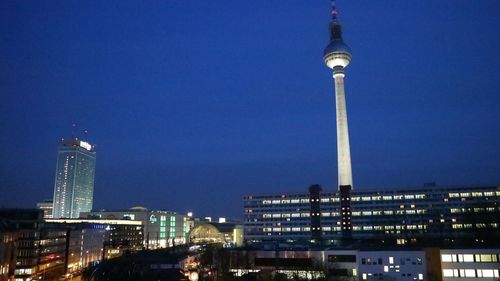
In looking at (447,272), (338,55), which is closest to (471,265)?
(447,272)

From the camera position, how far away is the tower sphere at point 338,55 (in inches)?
5871

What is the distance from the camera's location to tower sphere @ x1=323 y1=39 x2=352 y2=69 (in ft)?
489

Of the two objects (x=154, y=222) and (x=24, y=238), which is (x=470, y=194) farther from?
(x=24, y=238)

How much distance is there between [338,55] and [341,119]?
2689 cm

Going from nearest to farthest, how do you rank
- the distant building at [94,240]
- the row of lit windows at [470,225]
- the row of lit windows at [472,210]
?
the distant building at [94,240] → the row of lit windows at [470,225] → the row of lit windows at [472,210]

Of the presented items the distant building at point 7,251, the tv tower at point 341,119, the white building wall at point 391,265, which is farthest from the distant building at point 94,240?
the tv tower at point 341,119

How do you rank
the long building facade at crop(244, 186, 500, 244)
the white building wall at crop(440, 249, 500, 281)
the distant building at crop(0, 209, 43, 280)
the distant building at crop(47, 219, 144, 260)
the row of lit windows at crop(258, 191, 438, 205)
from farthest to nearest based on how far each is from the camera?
1. the row of lit windows at crop(258, 191, 438, 205)
2. the long building facade at crop(244, 186, 500, 244)
3. the distant building at crop(47, 219, 144, 260)
4. the distant building at crop(0, 209, 43, 280)
5. the white building wall at crop(440, 249, 500, 281)

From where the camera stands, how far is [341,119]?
13675cm

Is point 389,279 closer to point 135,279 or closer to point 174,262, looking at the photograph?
point 174,262

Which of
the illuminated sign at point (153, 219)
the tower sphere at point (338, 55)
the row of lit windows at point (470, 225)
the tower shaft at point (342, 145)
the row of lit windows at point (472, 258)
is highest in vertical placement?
the tower sphere at point (338, 55)

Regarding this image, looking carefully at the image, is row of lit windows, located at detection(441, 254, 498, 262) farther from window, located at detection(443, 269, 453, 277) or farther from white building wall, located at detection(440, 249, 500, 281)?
window, located at detection(443, 269, 453, 277)

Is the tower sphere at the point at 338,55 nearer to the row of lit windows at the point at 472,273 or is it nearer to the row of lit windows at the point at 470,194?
the row of lit windows at the point at 470,194

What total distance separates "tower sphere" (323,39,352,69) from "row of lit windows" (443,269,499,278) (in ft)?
351

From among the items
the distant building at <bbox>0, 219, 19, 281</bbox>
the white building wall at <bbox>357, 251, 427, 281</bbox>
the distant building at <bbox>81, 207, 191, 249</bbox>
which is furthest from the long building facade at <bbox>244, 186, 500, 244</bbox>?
the distant building at <bbox>0, 219, 19, 281</bbox>
